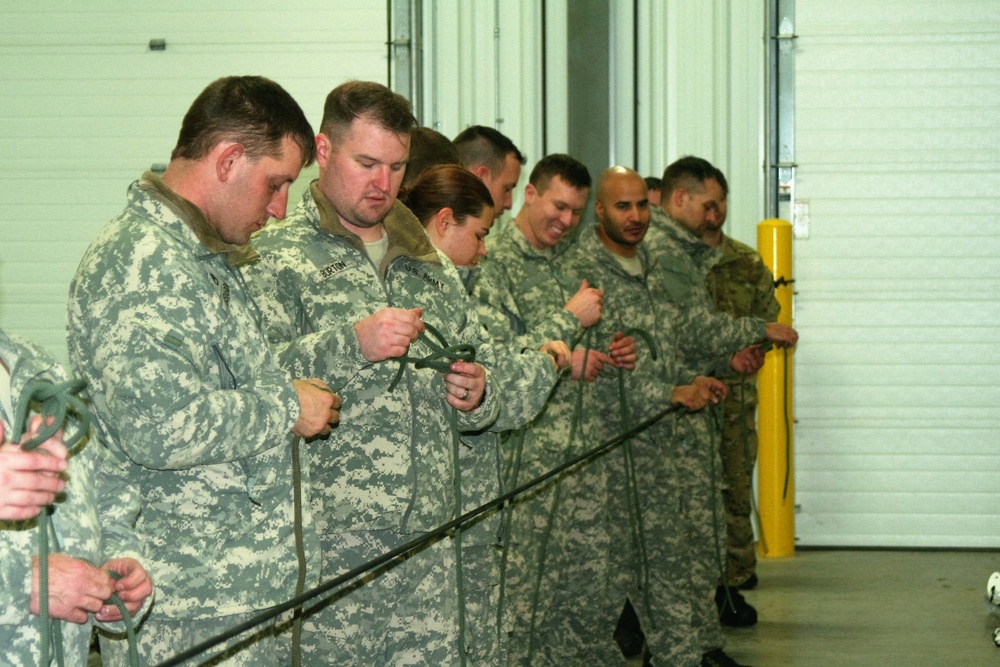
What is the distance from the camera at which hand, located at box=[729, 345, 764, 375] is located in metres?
5.98

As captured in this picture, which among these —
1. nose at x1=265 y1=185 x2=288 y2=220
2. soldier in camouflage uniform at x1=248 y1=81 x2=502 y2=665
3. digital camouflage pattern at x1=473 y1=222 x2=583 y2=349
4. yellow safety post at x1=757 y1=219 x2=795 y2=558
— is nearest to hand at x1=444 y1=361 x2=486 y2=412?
soldier in camouflage uniform at x1=248 y1=81 x2=502 y2=665

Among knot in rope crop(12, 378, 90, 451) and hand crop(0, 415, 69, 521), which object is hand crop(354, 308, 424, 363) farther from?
hand crop(0, 415, 69, 521)

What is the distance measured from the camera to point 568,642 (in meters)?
4.79

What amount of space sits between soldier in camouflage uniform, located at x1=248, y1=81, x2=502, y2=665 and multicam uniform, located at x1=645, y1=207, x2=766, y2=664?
7.52 feet

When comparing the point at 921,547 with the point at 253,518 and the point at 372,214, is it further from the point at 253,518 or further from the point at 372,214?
the point at 253,518

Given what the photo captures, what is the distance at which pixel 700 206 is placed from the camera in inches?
242

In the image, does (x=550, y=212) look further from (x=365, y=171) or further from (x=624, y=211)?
(x=365, y=171)

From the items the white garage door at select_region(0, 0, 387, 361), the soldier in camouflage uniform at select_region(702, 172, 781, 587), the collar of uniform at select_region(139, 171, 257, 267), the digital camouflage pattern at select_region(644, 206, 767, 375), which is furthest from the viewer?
the white garage door at select_region(0, 0, 387, 361)

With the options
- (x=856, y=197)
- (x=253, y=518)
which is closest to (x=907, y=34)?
(x=856, y=197)

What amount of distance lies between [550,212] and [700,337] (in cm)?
123

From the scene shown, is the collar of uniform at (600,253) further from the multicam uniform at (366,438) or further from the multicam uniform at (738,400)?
the multicam uniform at (366,438)

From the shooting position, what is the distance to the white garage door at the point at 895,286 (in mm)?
7934

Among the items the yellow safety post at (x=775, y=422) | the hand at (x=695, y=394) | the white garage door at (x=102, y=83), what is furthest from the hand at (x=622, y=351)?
the white garage door at (x=102, y=83)

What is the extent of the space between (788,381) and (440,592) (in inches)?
197
